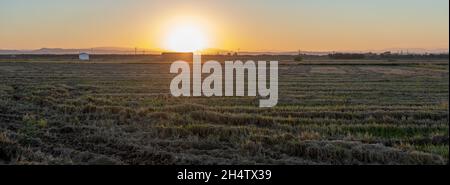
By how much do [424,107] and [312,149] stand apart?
33.1ft

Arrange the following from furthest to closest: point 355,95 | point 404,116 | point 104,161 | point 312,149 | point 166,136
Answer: point 355,95, point 404,116, point 166,136, point 312,149, point 104,161

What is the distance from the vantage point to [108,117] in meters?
17.5

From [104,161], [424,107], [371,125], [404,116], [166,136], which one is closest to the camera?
[104,161]

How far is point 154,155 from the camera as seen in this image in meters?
11.2

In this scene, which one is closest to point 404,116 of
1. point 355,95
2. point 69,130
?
point 355,95

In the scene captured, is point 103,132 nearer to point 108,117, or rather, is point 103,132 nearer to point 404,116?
point 108,117

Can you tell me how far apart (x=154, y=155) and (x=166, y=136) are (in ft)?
8.41

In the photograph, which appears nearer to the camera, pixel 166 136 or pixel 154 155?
pixel 154 155
